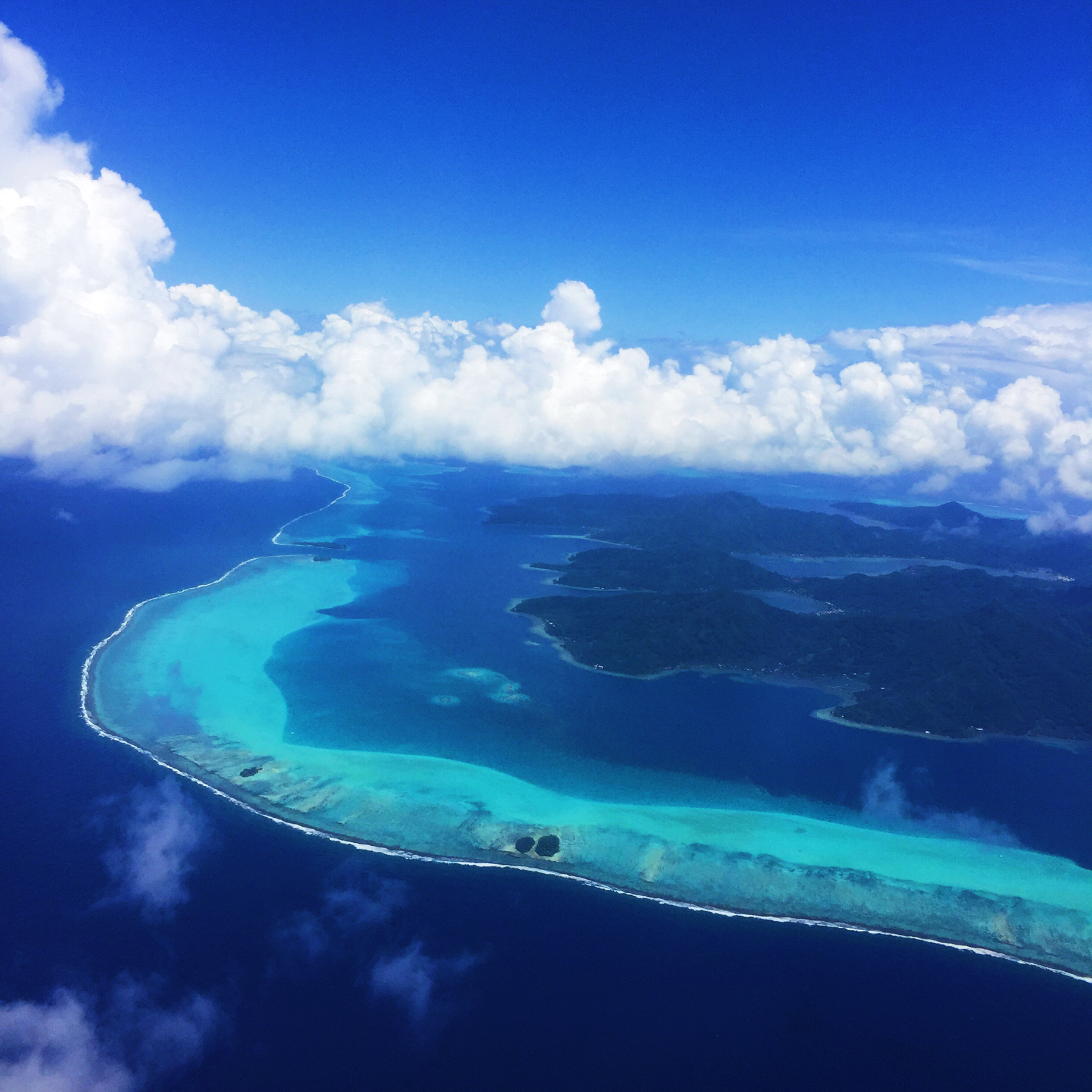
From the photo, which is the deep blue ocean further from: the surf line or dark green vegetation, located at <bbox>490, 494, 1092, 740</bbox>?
dark green vegetation, located at <bbox>490, 494, 1092, 740</bbox>

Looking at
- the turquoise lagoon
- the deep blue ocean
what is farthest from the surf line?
the deep blue ocean

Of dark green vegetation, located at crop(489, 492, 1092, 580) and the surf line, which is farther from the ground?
dark green vegetation, located at crop(489, 492, 1092, 580)

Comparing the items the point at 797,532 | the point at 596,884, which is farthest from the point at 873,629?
the point at 797,532

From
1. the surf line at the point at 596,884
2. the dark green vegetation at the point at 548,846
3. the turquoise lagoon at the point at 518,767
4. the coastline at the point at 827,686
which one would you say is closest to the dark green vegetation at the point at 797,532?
the coastline at the point at 827,686

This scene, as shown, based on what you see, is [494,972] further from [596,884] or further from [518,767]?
[518,767]

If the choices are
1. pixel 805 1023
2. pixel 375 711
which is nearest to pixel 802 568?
pixel 375 711

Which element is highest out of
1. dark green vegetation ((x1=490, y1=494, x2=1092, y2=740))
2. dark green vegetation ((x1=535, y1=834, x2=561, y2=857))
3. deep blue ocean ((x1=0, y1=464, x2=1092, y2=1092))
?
dark green vegetation ((x1=490, y1=494, x2=1092, y2=740))
